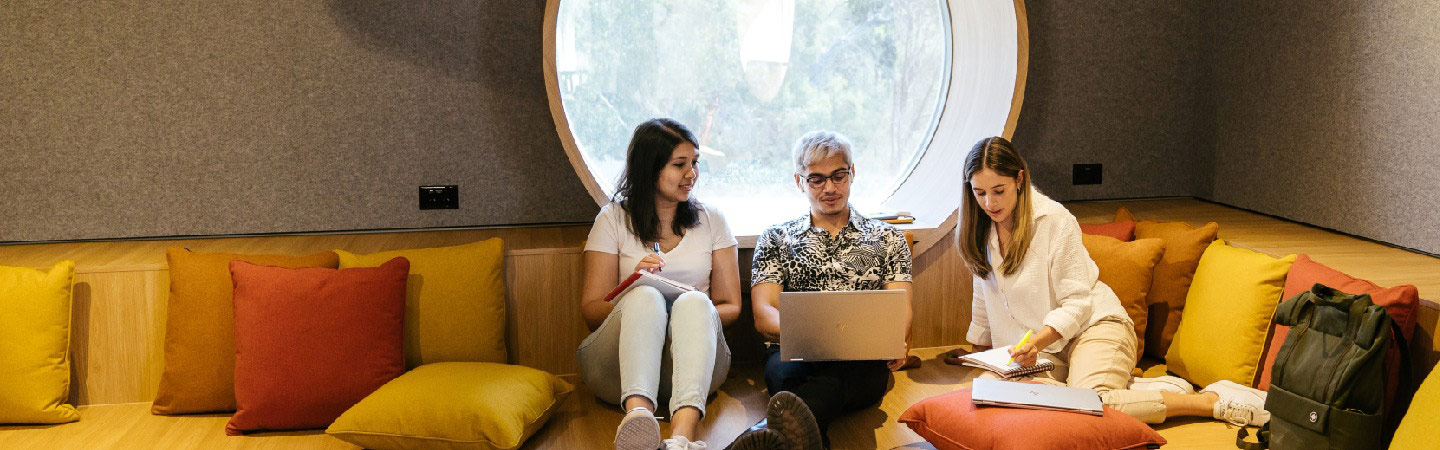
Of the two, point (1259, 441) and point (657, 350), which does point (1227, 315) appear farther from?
point (657, 350)

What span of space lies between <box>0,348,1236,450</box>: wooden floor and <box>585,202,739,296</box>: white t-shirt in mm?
390

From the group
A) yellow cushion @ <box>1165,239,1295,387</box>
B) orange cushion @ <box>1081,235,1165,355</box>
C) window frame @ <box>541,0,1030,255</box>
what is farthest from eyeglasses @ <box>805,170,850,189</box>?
yellow cushion @ <box>1165,239,1295,387</box>

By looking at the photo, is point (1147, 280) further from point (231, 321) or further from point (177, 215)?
point (177, 215)

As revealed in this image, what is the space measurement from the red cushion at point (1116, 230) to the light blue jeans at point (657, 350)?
50.9 inches

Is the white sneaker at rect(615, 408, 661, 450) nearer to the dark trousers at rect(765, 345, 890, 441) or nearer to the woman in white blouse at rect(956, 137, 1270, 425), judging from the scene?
the dark trousers at rect(765, 345, 890, 441)

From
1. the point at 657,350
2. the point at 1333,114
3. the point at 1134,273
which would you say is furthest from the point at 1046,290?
the point at 1333,114

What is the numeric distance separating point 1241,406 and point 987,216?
0.82 m

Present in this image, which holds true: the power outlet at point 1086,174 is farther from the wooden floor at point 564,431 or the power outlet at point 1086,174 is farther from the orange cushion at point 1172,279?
the wooden floor at point 564,431

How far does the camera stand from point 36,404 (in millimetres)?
2775

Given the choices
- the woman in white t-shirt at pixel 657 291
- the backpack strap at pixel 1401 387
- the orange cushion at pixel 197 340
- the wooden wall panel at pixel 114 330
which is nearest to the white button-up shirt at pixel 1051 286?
the backpack strap at pixel 1401 387

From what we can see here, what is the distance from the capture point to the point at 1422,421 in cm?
218

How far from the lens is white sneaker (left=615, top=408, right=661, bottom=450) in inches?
97.8

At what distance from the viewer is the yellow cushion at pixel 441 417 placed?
100 inches

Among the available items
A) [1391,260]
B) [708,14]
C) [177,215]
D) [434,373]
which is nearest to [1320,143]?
[1391,260]
